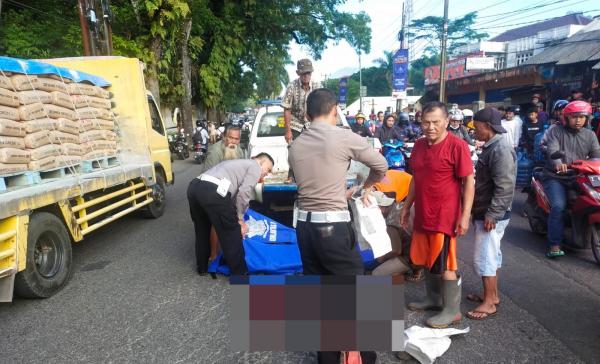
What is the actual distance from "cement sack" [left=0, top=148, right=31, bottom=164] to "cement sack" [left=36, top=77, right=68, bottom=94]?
2.48 feet

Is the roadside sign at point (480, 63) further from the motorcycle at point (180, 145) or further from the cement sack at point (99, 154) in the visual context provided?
the cement sack at point (99, 154)

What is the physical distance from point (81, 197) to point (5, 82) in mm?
1401

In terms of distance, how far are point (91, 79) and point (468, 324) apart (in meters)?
5.32

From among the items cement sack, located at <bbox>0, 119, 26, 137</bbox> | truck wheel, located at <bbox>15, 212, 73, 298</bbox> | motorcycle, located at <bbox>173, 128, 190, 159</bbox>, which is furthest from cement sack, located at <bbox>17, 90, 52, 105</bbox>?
motorcycle, located at <bbox>173, 128, 190, 159</bbox>

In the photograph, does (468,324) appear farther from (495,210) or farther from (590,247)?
(590,247)

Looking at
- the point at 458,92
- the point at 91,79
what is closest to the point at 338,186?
the point at 91,79

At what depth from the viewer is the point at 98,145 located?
207 inches

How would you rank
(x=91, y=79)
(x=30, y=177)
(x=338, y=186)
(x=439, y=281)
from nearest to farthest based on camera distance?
(x=338, y=186)
(x=439, y=281)
(x=30, y=177)
(x=91, y=79)

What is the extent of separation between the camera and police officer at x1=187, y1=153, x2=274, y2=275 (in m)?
3.82

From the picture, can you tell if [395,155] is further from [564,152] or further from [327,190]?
[327,190]

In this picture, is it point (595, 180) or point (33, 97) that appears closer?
point (33, 97)

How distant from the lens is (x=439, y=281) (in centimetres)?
333

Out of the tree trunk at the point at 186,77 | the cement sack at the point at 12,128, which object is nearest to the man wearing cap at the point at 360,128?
the cement sack at the point at 12,128

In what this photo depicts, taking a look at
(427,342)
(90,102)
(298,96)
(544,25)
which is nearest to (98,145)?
(90,102)
